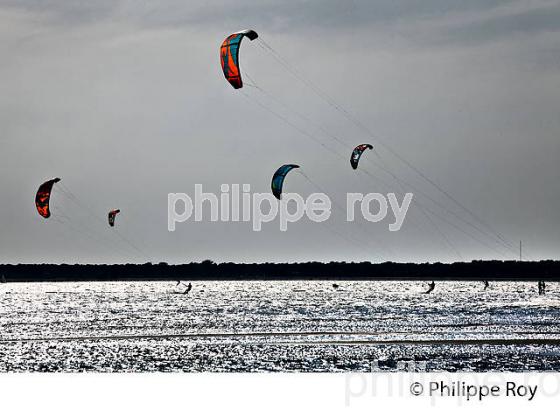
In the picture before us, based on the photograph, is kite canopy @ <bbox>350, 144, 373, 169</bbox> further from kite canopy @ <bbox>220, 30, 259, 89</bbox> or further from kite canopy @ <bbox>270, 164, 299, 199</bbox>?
kite canopy @ <bbox>220, 30, 259, 89</bbox>

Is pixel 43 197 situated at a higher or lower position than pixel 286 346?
higher

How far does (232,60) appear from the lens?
3119 centimetres

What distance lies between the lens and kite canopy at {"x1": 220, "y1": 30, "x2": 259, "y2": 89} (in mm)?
31000

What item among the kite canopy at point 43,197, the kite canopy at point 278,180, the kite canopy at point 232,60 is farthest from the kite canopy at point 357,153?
the kite canopy at point 43,197

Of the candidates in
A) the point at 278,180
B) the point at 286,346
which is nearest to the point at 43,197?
the point at 278,180

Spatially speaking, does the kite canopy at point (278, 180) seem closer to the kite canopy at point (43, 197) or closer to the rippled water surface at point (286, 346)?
the rippled water surface at point (286, 346)

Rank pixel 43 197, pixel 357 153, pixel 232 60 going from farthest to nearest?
pixel 43 197
pixel 357 153
pixel 232 60

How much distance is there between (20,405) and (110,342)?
2018 centimetres

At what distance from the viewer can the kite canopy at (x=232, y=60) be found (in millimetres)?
31000

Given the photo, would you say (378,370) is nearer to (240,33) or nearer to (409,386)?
(409,386)

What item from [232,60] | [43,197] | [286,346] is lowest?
[286,346]

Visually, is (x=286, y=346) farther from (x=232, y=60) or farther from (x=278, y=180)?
(x=278, y=180)

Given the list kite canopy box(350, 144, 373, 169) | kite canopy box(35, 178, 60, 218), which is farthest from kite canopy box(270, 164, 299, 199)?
kite canopy box(35, 178, 60, 218)

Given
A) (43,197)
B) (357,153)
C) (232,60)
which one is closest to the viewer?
(232,60)
